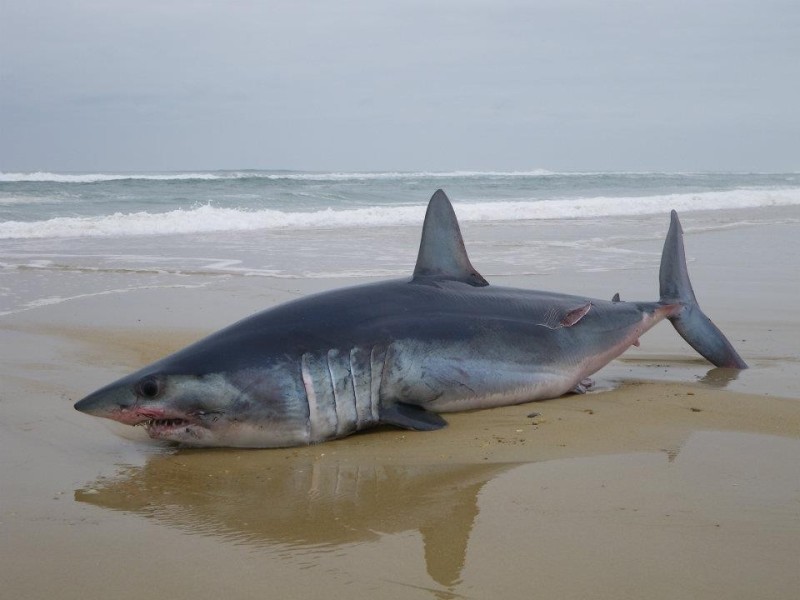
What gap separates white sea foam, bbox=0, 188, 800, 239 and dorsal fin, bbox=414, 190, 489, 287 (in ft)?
49.2

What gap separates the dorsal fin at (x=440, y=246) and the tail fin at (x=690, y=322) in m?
1.49

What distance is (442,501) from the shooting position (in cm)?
356

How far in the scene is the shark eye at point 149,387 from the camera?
4.29 m

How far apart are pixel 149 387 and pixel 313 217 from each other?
21080 mm

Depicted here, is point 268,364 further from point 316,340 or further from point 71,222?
point 71,222

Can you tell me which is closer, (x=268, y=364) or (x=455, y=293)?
(x=268, y=364)

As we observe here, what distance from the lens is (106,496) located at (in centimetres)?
370

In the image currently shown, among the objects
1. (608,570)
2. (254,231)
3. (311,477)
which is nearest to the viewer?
(608,570)

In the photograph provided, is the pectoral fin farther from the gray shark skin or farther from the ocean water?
the ocean water

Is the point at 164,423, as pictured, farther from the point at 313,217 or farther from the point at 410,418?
the point at 313,217

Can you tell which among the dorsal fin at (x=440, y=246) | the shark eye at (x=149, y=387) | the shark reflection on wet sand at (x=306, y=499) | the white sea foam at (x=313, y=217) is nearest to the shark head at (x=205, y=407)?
the shark eye at (x=149, y=387)

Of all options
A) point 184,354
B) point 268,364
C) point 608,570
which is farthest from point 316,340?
point 608,570

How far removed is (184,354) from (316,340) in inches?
24.9

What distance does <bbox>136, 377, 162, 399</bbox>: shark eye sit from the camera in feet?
14.1
